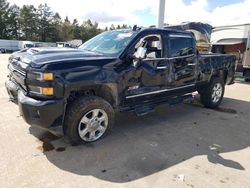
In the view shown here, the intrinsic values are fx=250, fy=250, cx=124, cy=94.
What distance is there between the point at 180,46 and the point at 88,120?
108 inches

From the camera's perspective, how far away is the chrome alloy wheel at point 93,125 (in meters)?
4.04

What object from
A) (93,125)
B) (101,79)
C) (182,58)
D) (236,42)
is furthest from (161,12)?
(93,125)

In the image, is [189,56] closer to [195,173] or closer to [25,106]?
[195,173]

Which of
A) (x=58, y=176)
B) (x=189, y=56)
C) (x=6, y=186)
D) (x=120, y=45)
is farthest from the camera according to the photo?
(x=189, y=56)

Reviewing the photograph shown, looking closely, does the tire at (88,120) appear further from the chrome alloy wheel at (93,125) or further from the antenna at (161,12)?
the antenna at (161,12)

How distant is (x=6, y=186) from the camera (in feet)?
9.74

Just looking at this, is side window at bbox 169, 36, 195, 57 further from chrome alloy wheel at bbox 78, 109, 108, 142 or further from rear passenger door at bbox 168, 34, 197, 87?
chrome alloy wheel at bbox 78, 109, 108, 142

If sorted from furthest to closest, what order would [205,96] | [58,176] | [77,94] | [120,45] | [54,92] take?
[205,96], [120,45], [77,94], [54,92], [58,176]

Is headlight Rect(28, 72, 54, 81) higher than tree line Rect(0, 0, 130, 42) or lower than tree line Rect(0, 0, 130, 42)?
lower

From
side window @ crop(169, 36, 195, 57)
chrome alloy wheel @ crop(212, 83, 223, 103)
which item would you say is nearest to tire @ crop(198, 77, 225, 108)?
chrome alloy wheel @ crop(212, 83, 223, 103)

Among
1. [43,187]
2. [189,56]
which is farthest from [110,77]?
[189,56]

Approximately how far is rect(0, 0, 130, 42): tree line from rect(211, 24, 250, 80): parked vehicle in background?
198 ft

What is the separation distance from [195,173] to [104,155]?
1341mm

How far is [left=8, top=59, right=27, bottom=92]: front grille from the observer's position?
385 cm
